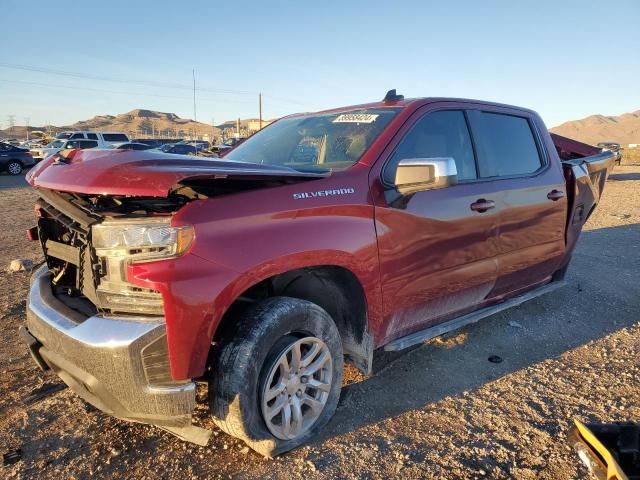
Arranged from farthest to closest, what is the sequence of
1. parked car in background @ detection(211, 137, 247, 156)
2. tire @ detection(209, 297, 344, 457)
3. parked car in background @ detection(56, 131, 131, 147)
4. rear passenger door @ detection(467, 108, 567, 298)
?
parked car in background @ detection(56, 131, 131, 147), parked car in background @ detection(211, 137, 247, 156), rear passenger door @ detection(467, 108, 567, 298), tire @ detection(209, 297, 344, 457)

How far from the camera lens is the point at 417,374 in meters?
3.43

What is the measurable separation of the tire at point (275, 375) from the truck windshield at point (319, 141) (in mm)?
939

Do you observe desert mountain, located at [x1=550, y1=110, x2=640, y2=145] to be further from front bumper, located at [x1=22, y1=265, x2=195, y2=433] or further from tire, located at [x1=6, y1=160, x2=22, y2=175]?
front bumper, located at [x1=22, y1=265, x2=195, y2=433]

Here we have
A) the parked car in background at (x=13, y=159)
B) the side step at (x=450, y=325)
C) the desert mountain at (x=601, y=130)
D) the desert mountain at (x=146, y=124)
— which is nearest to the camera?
the side step at (x=450, y=325)

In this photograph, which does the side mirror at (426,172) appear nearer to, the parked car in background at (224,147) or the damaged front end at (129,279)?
the damaged front end at (129,279)

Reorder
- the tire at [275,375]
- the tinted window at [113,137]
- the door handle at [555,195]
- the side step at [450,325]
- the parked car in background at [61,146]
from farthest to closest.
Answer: the tinted window at [113,137] < the parked car in background at [61,146] < the door handle at [555,195] < the side step at [450,325] < the tire at [275,375]

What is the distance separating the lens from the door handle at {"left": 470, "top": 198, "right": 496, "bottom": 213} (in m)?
3.28

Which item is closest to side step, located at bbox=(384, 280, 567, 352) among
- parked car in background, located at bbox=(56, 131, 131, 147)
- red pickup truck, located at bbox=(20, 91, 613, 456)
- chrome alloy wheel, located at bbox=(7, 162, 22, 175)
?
red pickup truck, located at bbox=(20, 91, 613, 456)

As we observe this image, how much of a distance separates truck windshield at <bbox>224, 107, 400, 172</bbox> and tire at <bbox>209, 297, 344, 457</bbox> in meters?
0.94

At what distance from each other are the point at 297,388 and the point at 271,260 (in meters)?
0.75

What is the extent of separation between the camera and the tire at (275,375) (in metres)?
2.21

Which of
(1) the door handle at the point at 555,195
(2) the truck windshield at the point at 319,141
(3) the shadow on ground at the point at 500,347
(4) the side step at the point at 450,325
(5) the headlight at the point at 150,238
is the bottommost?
(3) the shadow on ground at the point at 500,347

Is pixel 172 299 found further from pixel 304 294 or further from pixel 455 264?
pixel 455 264

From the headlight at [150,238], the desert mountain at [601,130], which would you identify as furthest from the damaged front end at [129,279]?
the desert mountain at [601,130]
